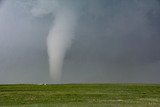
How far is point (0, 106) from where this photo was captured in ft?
136

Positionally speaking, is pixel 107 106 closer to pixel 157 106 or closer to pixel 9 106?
pixel 157 106

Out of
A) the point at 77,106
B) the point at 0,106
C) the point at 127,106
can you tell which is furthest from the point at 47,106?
the point at 127,106

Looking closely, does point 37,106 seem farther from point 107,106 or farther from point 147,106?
point 147,106

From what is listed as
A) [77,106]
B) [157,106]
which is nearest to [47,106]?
[77,106]

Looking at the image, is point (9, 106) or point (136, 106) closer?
point (136, 106)

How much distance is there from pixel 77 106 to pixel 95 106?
7.17 ft

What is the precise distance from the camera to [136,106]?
1513 inches

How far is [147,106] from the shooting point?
3834 centimetres

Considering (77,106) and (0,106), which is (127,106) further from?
(0,106)

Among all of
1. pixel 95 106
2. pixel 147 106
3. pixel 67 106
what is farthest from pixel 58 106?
pixel 147 106

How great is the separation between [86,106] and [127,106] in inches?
191

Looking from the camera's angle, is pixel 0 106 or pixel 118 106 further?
pixel 0 106

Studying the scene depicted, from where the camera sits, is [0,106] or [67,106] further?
[0,106]

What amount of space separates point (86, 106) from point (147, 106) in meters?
7.22
